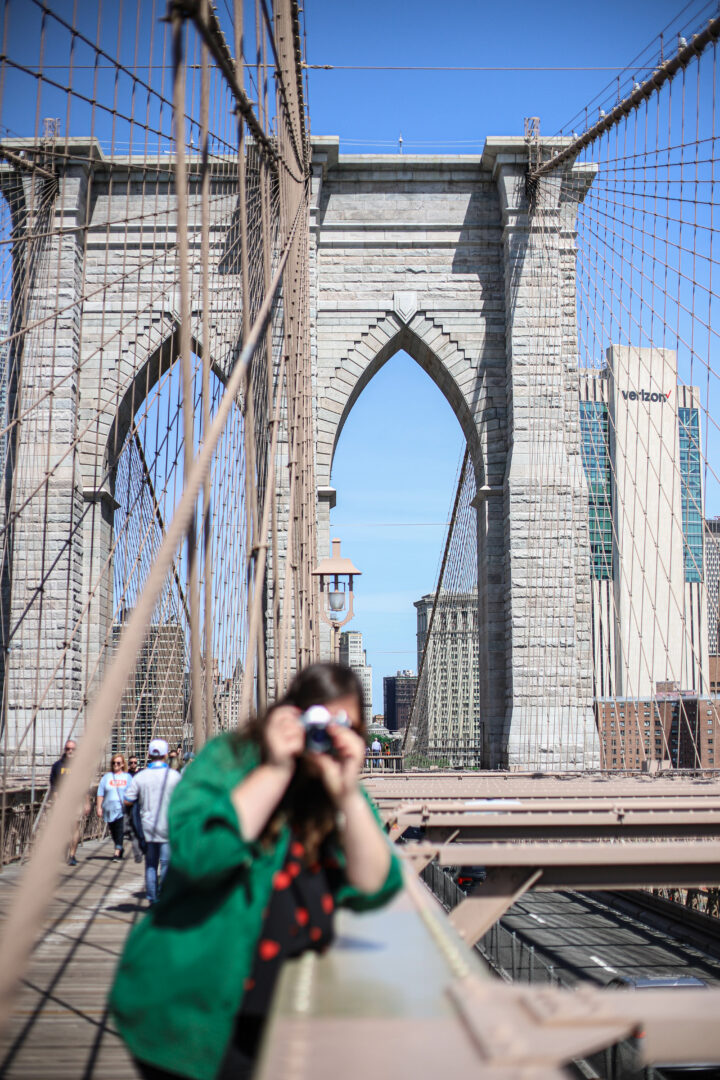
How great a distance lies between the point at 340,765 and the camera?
1.39 meters

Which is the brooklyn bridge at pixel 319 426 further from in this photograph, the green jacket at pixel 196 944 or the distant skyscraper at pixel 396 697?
the distant skyscraper at pixel 396 697

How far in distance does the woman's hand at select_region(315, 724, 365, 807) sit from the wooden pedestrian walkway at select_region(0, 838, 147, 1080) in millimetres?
658

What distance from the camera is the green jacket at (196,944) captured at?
1.26 metres

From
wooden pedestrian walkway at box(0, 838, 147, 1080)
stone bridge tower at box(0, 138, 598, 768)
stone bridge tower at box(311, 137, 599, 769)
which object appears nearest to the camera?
wooden pedestrian walkway at box(0, 838, 147, 1080)

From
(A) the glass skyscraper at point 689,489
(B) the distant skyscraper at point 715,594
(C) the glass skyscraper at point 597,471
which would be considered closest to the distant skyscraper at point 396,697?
(B) the distant skyscraper at point 715,594

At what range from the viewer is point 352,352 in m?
14.2

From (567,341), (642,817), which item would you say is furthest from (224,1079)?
(567,341)

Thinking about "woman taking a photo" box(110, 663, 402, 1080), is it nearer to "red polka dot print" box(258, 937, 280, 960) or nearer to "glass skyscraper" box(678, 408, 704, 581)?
"red polka dot print" box(258, 937, 280, 960)

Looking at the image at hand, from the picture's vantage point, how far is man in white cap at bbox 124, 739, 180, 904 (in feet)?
15.8

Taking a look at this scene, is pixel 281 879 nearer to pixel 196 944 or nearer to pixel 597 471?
pixel 196 944

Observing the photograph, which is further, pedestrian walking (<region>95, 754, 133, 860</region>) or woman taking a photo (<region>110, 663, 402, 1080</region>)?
pedestrian walking (<region>95, 754, 133, 860</region>)

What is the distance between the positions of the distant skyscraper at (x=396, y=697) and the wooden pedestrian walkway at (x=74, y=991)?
431ft

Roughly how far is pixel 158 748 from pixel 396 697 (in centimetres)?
14261

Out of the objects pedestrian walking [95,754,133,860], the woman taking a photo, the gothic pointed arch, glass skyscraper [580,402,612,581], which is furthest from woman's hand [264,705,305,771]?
the gothic pointed arch
